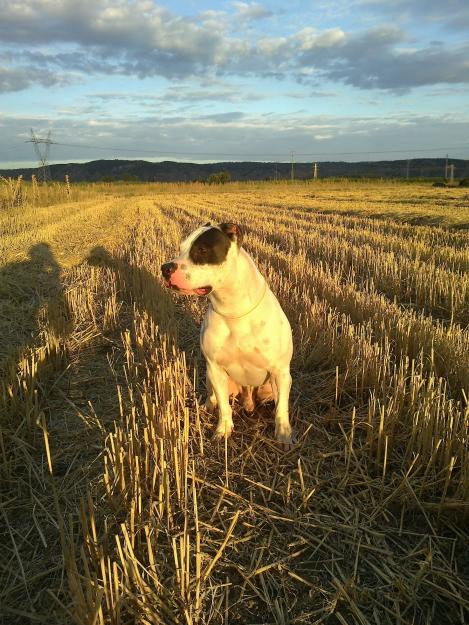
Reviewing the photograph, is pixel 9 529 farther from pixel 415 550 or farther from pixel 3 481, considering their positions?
pixel 415 550

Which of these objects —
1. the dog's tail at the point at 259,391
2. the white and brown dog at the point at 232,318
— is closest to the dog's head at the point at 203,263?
the white and brown dog at the point at 232,318

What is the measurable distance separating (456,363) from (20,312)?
496cm

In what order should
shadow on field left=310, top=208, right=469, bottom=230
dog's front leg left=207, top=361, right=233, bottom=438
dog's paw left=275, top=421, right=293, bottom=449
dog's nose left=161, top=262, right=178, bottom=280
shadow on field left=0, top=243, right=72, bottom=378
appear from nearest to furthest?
dog's nose left=161, top=262, right=178, bottom=280, dog's paw left=275, top=421, right=293, bottom=449, dog's front leg left=207, top=361, right=233, bottom=438, shadow on field left=0, top=243, right=72, bottom=378, shadow on field left=310, top=208, right=469, bottom=230

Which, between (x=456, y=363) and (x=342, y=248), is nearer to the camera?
(x=456, y=363)

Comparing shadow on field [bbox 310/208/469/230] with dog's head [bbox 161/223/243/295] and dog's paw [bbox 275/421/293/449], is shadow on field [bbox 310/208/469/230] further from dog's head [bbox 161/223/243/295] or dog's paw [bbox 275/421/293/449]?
dog's head [bbox 161/223/243/295]

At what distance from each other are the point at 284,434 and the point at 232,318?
0.89 m

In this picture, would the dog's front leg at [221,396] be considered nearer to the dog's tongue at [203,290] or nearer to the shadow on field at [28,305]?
the dog's tongue at [203,290]

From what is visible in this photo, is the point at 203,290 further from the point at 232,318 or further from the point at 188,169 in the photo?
the point at 188,169

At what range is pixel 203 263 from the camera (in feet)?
8.70

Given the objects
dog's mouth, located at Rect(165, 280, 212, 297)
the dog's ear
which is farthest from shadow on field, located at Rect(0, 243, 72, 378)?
the dog's ear

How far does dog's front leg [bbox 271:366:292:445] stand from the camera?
313 centimetres

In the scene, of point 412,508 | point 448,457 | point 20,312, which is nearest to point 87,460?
point 412,508

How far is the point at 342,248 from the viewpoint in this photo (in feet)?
28.9

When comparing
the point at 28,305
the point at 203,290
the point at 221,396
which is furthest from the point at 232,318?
the point at 28,305
